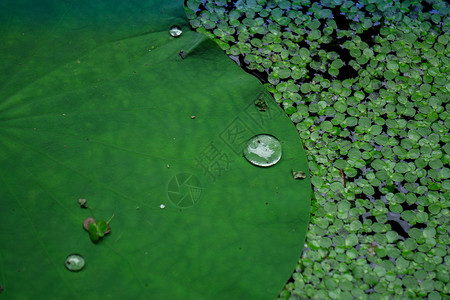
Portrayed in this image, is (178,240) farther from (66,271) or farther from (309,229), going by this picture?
(309,229)

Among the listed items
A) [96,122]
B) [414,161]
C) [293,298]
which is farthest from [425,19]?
[96,122]

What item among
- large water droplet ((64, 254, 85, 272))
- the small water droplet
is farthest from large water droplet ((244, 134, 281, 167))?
large water droplet ((64, 254, 85, 272))

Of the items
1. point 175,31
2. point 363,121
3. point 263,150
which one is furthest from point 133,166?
point 363,121

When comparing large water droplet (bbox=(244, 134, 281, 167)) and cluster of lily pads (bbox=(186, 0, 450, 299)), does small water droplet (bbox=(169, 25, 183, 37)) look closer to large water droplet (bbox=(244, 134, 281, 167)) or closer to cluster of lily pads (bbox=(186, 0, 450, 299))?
cluster of lily pads (bbox=(186, 0, 450, 299))

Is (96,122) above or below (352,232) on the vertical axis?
above

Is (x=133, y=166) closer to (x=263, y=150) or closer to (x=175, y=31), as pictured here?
(x=263, y=150)

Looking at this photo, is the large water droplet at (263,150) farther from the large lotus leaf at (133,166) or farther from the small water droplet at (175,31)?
the small water droplet at (175,31)

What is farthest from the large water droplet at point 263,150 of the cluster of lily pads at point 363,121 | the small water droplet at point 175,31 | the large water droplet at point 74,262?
the large water droplet at point 74,262
